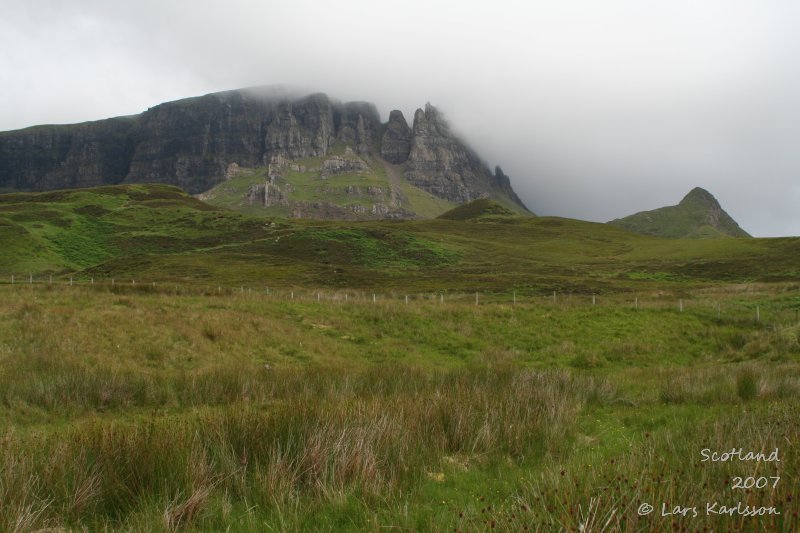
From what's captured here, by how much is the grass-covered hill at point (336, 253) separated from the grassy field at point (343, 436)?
34707 millimetres

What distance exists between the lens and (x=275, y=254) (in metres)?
79.9

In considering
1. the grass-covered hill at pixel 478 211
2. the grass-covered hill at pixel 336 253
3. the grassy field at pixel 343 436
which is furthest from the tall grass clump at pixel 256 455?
the grass-covered hill at pixel 478 211

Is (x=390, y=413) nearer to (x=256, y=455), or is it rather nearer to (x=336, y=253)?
(x=256, y=455)

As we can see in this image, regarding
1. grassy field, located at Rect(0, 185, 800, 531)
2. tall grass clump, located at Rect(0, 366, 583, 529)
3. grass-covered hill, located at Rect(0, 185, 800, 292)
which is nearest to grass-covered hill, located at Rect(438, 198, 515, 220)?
grass-covered hill, located at Rect(0, 185, 800, 292)

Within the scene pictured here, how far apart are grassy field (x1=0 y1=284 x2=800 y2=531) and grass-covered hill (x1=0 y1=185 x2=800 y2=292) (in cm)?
3471

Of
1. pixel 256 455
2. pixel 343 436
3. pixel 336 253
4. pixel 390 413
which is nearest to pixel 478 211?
pixel 336 253

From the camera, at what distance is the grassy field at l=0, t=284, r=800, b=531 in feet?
14.3

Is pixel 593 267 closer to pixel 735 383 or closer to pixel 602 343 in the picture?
pixel 602 343

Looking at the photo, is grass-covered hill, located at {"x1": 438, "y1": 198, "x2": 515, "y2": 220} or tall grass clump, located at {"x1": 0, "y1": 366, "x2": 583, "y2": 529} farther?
grass-covered hill, located at {"x1": 438, "y1": 198, "x2": 515, "y2": 220}

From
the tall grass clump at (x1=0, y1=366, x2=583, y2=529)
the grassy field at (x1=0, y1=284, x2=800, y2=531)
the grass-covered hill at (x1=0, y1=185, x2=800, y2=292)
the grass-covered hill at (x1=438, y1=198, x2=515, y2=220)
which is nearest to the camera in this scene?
the grassy field at (x1=0, y1=284, x2=800, y2=531)

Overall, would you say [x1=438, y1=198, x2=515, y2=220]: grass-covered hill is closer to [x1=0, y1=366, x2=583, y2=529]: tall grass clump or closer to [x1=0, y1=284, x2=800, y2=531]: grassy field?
[x1=0, y1=284, x2=800, y2=531]: grassy field

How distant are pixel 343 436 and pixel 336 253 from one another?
7585cm

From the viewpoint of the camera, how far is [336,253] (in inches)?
3194

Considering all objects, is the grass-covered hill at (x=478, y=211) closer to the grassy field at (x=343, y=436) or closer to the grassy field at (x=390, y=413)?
the grassy field at (x=390, y=413)
